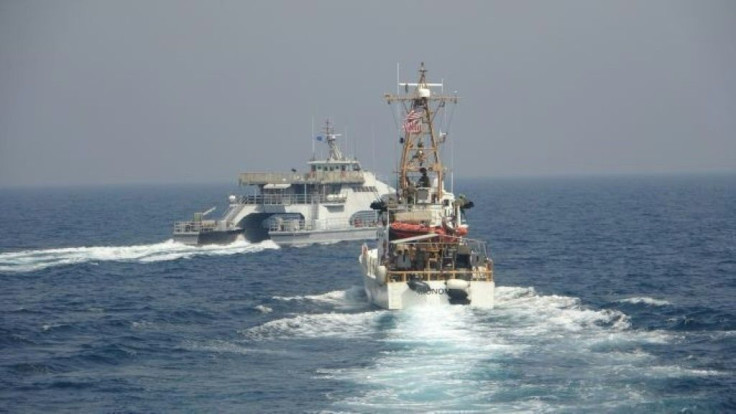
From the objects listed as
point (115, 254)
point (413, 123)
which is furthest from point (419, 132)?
point (115, 254)

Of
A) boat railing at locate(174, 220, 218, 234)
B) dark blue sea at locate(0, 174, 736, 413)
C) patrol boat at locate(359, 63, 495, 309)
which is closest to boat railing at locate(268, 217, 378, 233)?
boat railing at locate(174, 220, 218, 234)

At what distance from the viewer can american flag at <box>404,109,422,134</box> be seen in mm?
58562

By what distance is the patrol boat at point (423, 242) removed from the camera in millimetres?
49656

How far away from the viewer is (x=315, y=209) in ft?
311

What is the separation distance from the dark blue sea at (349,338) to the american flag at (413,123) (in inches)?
375

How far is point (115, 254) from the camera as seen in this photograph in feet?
273

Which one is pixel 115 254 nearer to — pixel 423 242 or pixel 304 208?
pixel 304 208

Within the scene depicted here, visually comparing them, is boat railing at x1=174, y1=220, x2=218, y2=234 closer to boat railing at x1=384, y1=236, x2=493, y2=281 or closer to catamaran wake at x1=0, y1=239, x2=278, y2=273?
catamaran wake at x1=0, y1=239, x2=278, y2=273

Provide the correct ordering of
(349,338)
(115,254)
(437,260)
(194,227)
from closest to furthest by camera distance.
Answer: (349,338) < (437,260) < (115,254) < (194,227)

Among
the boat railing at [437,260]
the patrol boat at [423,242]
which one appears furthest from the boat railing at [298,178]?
the boat railing at [437,260]

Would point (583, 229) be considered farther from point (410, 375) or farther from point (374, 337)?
point (410, 375)

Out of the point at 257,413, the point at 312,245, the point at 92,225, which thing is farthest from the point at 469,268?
the point at 92,225

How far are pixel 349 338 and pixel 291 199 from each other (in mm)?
51522

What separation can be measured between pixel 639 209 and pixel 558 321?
10633 centimetres
